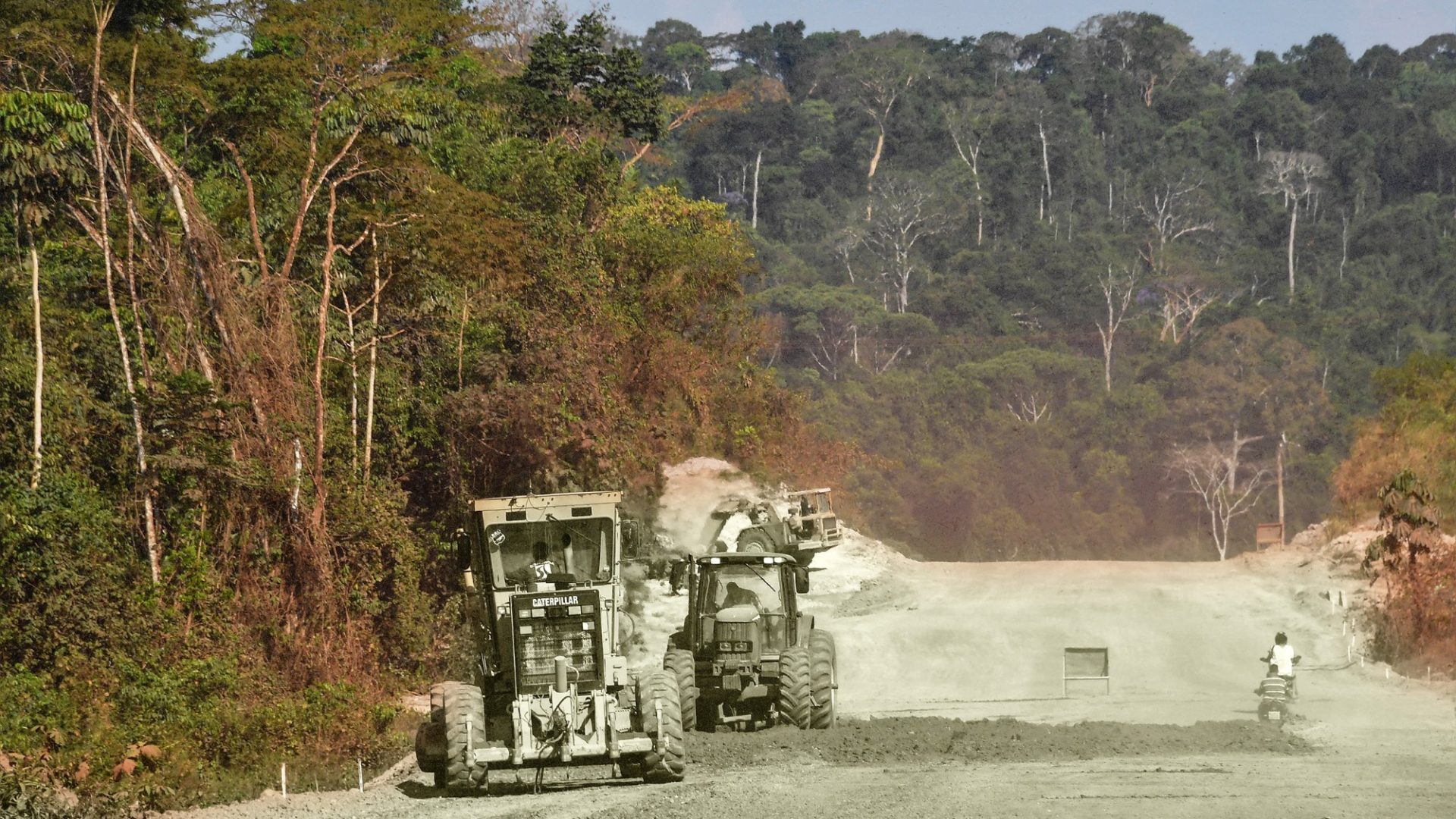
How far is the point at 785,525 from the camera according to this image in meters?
36.6

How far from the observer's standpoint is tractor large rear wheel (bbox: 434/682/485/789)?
16203 millimetres

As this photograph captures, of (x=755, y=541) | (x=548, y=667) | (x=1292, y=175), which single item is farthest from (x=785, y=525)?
(x=1292, y=175)

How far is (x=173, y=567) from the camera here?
23906mm

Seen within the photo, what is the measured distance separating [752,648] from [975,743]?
10.4 feet

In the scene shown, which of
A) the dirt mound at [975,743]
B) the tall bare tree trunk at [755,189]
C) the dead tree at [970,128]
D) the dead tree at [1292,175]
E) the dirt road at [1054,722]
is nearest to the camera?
the dirt road at [1054,722]

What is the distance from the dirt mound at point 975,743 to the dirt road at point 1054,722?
6 centimetres

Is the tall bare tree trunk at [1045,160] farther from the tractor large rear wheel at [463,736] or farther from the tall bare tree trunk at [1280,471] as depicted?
the tractor large rear wheel at [463,736]

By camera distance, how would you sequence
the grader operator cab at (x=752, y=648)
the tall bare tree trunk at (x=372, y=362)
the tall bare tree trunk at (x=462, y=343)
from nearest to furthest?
the grader operator cab at (x=752, y=648) → the tall bare tree trunk at (x=372, y=362) → the tall bare tree trunk at (x=462, y=343)

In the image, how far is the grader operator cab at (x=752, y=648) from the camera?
21469mm

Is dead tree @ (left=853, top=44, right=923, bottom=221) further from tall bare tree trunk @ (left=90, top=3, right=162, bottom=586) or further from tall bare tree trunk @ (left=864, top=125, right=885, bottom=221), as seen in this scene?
tall bare tree trunk @ (left=90, top=3, right=162, bottom=586)

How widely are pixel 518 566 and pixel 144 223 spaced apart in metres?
10.3

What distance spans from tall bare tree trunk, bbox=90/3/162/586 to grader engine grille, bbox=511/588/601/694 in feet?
27.6

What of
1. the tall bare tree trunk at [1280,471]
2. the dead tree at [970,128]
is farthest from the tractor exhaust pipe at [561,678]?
the dead tree at [970,128]

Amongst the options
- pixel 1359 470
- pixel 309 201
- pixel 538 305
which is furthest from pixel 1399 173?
pixel 309 201
